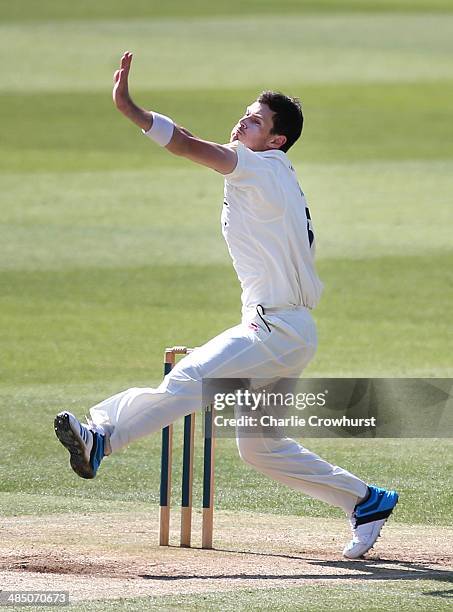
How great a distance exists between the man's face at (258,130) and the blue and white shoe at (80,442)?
1.62 metres

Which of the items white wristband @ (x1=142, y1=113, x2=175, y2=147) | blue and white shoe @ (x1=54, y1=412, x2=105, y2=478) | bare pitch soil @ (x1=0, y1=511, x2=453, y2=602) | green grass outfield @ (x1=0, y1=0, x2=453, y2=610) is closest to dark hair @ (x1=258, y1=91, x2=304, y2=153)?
white wristband @ (x1=142, y1=113, x2=175, y2=147)

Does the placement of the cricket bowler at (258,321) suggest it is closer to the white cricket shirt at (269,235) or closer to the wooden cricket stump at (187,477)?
the white cricket shirt at (269,235)

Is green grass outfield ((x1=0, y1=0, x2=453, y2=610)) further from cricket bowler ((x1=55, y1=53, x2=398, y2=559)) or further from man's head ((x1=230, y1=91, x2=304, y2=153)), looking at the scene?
man's head ((x1=230, y1=91, x2=304, y2=153))

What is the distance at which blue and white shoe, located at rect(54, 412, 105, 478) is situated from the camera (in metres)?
5.91

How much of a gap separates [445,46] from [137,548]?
22.7 m

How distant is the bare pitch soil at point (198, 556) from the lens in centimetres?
593

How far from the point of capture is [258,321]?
20.7ft

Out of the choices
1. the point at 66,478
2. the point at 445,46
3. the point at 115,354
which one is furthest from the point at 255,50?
the point at 66,478

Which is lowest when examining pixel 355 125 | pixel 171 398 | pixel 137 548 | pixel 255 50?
pixel 137 548

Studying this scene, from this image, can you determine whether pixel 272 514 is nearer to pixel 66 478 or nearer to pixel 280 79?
pixel 66 478

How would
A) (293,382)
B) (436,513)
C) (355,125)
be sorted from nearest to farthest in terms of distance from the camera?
(293,382), (436,513), (355,125)

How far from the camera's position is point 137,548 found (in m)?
6.66

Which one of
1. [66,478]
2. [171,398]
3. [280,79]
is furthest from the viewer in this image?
[280,79]

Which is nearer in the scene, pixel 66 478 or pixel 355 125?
pixel 66 478
